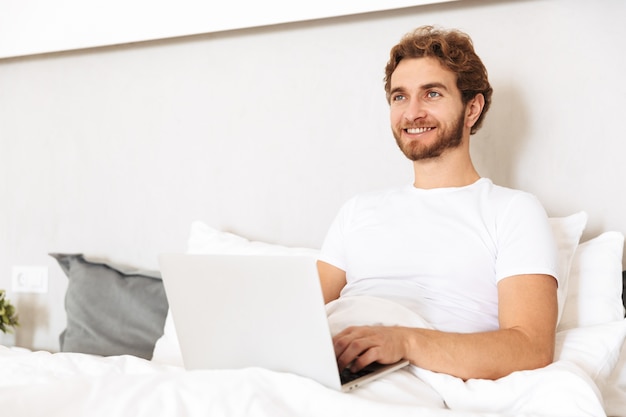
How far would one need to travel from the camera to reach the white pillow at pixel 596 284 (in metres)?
1.53

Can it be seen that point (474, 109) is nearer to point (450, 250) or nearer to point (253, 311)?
point (450, 250)

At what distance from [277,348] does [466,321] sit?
19.0 inches

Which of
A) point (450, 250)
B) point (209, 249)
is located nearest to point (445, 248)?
point (450, 250)

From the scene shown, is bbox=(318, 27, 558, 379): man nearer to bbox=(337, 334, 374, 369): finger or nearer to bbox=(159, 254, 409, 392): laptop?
bbox=(337, 334, 374, 369): finger

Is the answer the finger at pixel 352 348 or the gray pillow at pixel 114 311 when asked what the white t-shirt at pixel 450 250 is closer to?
the finger at pixel 352 348

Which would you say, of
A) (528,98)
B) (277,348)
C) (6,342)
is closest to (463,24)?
(528,98)

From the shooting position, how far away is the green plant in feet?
7.57

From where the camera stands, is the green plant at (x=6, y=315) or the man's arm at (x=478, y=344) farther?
the green plant at (x=6, y=315)

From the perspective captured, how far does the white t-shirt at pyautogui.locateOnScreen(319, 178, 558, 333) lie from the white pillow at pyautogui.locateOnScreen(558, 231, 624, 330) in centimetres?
20

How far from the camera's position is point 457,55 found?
5.41 feet

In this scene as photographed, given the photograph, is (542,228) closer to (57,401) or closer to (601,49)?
(601,49)

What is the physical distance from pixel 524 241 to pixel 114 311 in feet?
3.93

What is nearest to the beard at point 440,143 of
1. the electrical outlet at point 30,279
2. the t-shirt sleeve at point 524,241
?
the t-shirt sleeve at point 524,241

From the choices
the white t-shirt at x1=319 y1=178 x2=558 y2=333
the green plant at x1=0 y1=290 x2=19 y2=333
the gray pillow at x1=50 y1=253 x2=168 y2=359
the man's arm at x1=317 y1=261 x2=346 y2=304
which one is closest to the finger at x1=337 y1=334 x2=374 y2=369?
the white t-shirt at x1=319 y1=178 x2=558 y2=333
